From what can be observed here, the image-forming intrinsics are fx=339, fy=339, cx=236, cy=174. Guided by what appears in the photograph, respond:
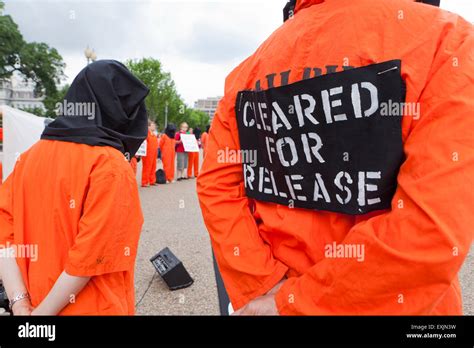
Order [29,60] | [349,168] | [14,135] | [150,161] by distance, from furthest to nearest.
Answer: [29,60] → [150,161] → [14,135] → [349,168]

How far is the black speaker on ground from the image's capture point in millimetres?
3668

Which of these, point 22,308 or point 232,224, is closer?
point 232,224

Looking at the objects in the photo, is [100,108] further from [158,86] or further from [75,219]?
[158,86]

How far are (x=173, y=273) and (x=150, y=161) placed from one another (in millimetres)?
7457

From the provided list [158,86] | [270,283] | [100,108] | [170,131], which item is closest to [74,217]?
[100,108]

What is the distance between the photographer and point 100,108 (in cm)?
167

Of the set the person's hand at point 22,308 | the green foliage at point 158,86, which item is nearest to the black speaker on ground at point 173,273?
the person's hand at point 22,308

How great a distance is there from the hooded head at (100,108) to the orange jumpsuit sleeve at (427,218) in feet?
4.03

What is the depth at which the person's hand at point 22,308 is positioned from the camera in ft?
5.02

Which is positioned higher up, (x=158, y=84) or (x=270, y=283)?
(x=158, y=84)

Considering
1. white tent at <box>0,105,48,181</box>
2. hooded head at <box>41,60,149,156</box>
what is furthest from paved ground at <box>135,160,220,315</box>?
hooded head at <box>41,60,149,156</box>
